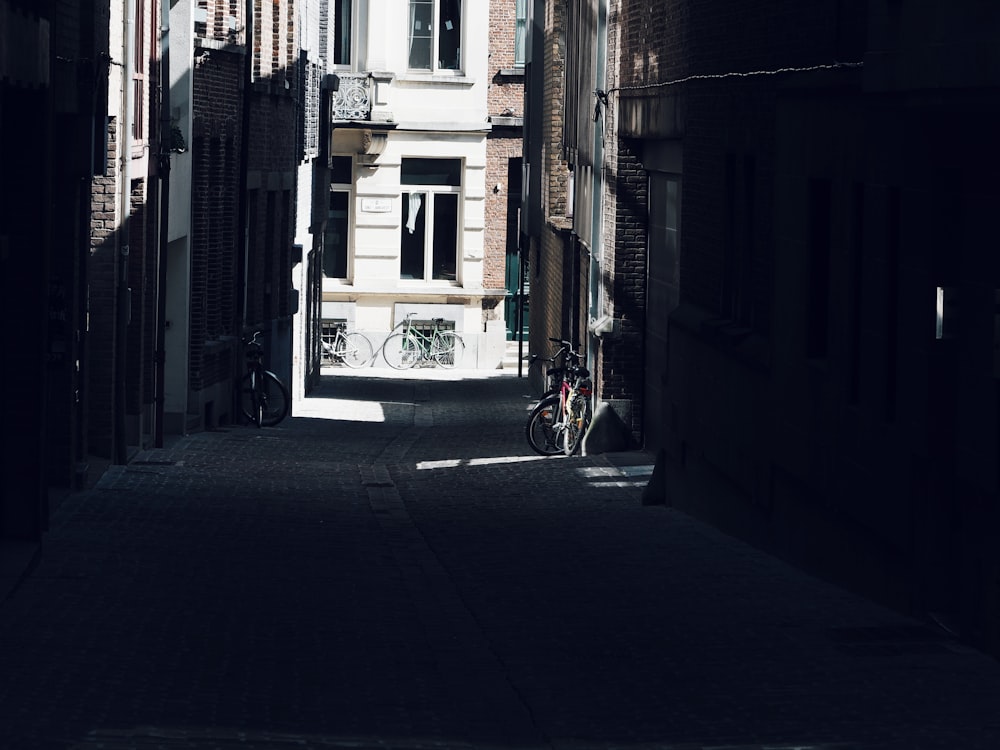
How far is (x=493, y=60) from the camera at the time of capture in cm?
4197

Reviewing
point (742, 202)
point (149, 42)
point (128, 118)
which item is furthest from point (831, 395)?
point (149, 42)

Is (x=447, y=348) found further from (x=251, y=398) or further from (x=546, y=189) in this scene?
(x=251, y=398)

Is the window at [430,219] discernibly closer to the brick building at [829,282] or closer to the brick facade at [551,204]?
the brick facade at [551,204]

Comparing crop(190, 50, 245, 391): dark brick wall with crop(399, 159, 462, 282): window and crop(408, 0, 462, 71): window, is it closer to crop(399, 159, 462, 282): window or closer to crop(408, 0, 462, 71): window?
crop(408, 0, 462, 71): window

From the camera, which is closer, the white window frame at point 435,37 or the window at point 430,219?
the white window frame at point 435,37

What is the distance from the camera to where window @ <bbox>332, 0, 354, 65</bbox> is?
40844mm

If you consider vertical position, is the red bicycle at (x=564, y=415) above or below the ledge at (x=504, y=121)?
below

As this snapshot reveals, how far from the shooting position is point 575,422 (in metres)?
23.2

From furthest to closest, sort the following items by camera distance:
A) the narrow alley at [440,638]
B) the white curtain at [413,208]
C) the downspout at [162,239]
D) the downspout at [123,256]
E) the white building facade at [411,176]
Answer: the white curtain at [413,208] < the white building facade at [411,176] < the downspout at [162,239] < the downspout at [123,256] < the narrow alley at [440,638]

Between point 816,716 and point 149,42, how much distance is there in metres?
14.6

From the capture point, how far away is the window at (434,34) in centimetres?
4119

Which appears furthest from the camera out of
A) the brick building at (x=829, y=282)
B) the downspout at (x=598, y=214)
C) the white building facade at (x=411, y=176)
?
the white building facade at (x=411, y=176)

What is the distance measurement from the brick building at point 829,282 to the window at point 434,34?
18.8 m

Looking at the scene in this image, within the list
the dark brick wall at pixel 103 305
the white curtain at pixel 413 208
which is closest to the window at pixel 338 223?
the white curtain at pixel 413 208
